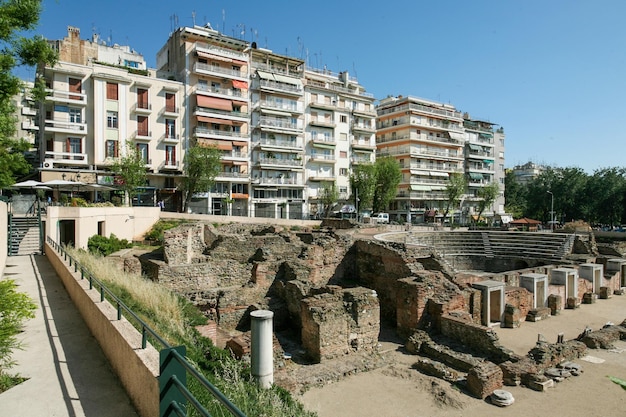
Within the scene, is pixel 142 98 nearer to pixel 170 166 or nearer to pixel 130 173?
pixel 170 166

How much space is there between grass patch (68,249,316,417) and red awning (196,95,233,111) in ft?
110

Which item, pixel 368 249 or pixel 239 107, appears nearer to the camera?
pixel 368 249

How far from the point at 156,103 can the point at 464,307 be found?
37338 mm

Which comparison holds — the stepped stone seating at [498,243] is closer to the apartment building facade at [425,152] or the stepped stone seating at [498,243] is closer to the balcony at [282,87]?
the apartment building facade at [425,152]

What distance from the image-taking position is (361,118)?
200 ft

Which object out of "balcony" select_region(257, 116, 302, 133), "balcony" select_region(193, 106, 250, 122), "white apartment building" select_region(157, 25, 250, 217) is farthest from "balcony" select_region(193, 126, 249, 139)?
"balcony" select_region(257, 116, 302, 133)

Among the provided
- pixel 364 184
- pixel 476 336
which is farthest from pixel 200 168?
pixel 476 336

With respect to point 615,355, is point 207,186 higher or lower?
higher

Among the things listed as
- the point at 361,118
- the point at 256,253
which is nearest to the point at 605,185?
the point at 361,118

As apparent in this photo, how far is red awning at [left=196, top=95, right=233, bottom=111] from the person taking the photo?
44.2 metres

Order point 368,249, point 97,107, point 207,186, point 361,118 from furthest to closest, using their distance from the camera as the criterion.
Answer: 1. point 361,118
2. point 207,186
3. point 97,107
4. point 368,249

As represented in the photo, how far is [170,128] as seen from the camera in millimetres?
43281

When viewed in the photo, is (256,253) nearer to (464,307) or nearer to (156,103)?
(464,307)

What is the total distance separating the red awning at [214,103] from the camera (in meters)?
44.2
